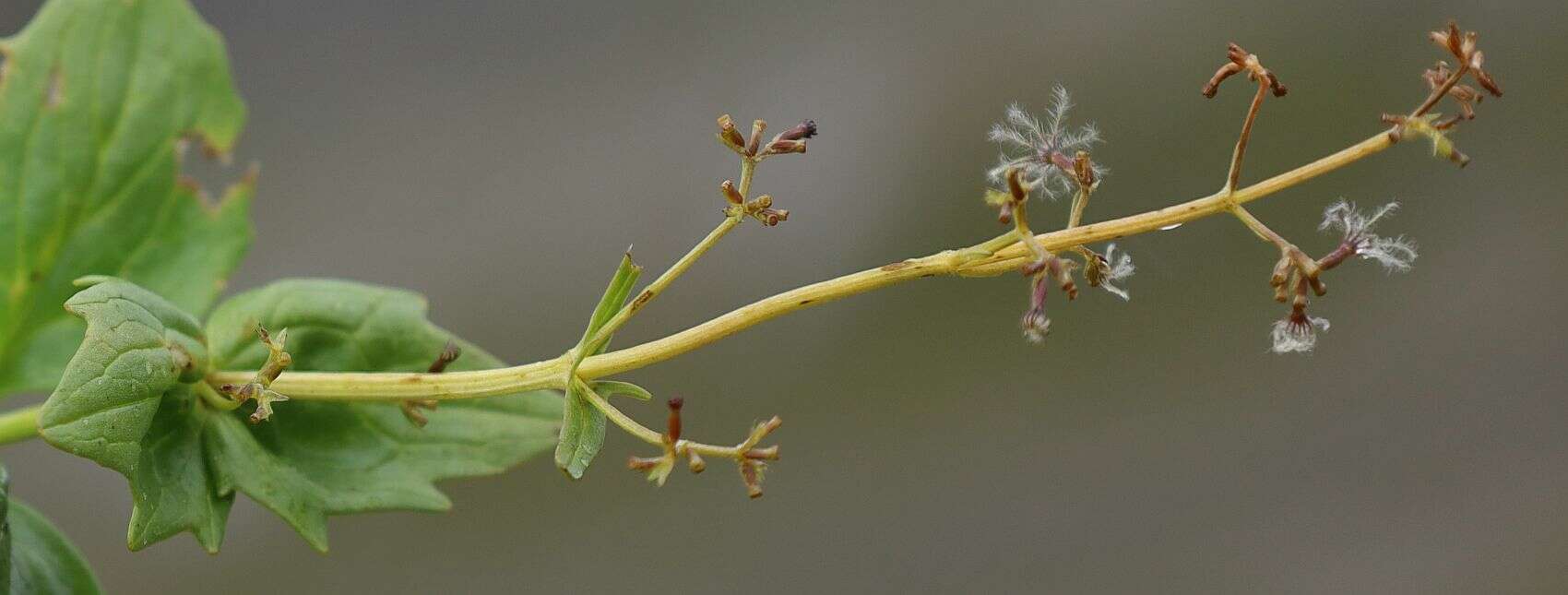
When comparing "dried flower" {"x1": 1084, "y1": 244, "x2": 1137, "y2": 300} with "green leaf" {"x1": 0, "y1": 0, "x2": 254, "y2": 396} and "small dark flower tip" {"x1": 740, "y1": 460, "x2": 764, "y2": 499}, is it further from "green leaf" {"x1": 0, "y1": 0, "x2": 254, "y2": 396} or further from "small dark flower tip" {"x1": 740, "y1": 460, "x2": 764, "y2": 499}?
"green leaf" {"x1": 0, "y1": 0, "x2": 254, "y2": 396}

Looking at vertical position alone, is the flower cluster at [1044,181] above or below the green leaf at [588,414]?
above

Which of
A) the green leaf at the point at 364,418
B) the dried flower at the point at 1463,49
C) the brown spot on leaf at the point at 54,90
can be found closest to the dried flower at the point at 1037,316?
the dried flower at the point at 1463,49

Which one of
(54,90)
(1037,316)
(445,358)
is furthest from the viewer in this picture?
(54,90)

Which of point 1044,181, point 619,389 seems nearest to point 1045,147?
point 1044,181

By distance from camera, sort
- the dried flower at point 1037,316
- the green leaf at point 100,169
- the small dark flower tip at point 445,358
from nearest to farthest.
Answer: the dried flower at point 1037,316 < the small dark flower tip at point 445,358 < the green leaf at point 100,169

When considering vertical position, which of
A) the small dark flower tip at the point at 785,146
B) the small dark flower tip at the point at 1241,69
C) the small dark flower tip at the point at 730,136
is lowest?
the small dark flower tip at the point at 730,136

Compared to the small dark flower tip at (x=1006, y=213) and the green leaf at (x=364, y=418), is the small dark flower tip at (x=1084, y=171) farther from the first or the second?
the green leaf at (x=364, y=418)

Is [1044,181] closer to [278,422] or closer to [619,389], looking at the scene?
[619,389]

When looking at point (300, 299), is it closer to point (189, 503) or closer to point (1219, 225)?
point (189, 503)
